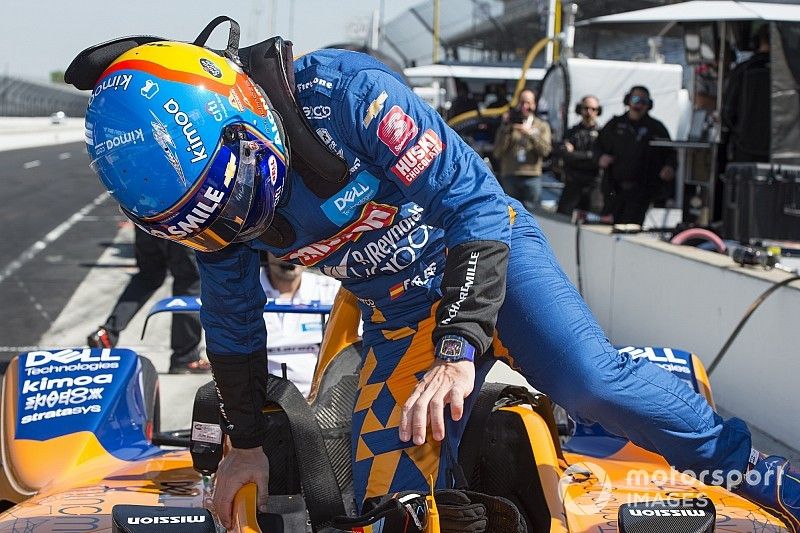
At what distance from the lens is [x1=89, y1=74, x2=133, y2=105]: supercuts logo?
230cm

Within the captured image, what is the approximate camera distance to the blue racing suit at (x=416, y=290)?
7.97 feet

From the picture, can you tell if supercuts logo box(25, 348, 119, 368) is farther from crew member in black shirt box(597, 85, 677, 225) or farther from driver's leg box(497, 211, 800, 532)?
crew member in black shirt box(597, 85, 677, 225)

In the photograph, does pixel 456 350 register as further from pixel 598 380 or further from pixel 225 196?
pixel 225 196

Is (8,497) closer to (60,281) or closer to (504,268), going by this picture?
(504,268)

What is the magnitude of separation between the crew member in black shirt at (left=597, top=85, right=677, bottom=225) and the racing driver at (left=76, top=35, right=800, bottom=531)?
23.9 ft

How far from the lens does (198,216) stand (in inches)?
92.4

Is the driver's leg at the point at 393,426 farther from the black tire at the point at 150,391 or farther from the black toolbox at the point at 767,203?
the black toolbox at the point at 767,203

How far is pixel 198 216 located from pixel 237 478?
0.75 m

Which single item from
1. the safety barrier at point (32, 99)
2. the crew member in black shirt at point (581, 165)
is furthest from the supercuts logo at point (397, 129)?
the safety barrier at point (32, 99)

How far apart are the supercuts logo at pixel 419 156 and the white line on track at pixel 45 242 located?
28.6 ft

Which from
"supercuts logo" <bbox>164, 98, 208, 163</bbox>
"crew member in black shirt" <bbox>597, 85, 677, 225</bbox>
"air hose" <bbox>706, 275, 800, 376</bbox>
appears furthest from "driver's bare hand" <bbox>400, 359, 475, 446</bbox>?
"crew member in black shirt" <bbox>597, 85, 677, 225</bbox>

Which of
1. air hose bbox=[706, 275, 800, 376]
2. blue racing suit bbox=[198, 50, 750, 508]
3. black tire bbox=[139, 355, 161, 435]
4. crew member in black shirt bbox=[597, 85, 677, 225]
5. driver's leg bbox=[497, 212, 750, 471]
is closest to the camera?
blue racing suit bbox=[198, 50, 750, 508]

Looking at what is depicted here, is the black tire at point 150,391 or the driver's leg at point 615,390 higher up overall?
the driver's leg at point 615,390

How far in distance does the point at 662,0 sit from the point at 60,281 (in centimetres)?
768
